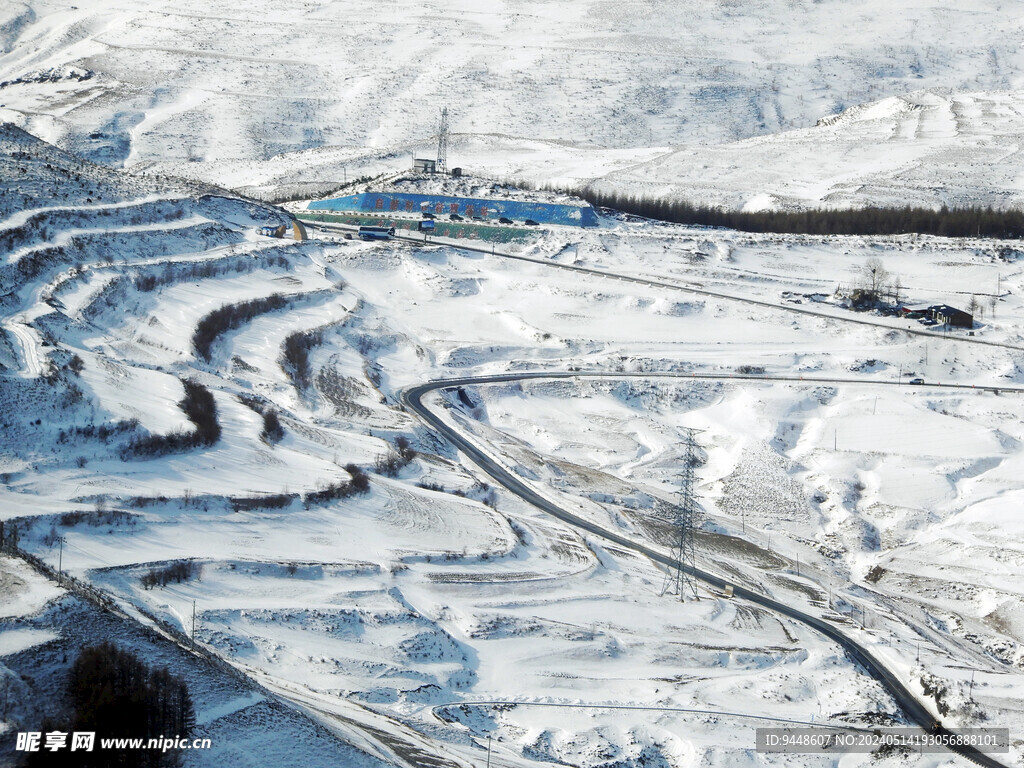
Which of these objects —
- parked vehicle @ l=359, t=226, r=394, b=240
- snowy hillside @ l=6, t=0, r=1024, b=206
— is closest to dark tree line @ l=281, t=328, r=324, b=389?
parked vehicle @ l=359, t=226, r=394, b=240

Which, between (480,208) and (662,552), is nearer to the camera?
(662,552)

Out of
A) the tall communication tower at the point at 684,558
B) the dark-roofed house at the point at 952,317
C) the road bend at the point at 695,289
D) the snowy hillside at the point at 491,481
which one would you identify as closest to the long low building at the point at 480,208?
the road bend at the point at 695,289

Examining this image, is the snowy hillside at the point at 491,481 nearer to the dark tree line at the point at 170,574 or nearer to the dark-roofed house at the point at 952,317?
the dark tree line at the point at 170,574

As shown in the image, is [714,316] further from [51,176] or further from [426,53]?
[426,53]

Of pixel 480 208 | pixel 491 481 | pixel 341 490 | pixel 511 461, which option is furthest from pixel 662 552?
pixel 480 208

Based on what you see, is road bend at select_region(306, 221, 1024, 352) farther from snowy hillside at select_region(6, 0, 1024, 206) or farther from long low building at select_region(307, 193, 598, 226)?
snowy hillside at select_region(6, 0, 1024, 206)

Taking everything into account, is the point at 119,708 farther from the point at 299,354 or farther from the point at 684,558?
the point at 299,354
